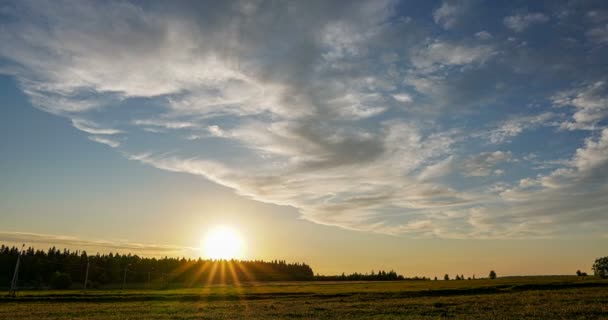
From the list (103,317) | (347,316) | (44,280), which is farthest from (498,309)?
(44,280)

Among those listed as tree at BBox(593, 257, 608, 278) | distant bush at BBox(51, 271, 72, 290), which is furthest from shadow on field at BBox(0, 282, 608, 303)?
distant bush at BBox(51, 271, 72, 290)

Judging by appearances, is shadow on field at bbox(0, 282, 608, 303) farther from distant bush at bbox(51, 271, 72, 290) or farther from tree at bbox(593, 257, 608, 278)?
distant bush at bbox(51, 271, 72, 290)

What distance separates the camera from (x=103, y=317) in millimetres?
44375

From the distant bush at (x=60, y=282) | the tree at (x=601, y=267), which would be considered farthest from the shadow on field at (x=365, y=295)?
the distant bush at (x=60, y=282)

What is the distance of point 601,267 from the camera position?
118000 mm

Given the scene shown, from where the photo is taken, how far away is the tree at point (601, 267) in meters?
116

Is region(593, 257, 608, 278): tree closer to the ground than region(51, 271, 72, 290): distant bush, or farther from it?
farther from it

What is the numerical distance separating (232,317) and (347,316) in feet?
37.3

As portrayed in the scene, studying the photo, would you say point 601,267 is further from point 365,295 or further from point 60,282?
→ point 60,282

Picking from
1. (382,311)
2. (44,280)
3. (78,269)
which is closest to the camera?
(382,311)

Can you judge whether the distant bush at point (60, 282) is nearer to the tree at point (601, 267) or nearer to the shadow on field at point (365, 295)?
the shadow on field at point (365, 295)

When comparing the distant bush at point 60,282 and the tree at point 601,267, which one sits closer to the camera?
the tree at point 601,267

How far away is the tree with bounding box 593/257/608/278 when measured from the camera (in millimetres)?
115750

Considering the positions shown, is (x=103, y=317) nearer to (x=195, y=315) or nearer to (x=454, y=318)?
(x=195, y=315)
